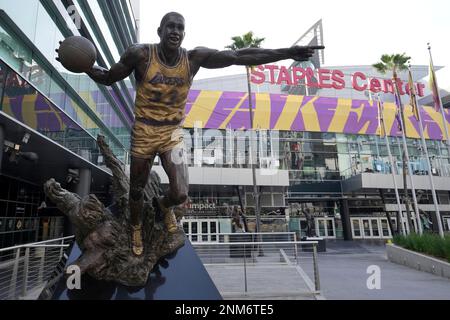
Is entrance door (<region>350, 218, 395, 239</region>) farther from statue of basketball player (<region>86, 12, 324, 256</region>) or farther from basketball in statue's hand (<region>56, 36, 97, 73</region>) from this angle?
basketball in statue's hand (<region>56, 36, 97, 73</region>)

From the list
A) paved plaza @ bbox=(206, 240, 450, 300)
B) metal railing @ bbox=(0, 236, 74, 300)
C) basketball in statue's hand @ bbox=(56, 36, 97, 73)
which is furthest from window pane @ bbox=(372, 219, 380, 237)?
basketball in statue's hand @ bbox=(56, 36, 97, 73)

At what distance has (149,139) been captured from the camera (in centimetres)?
352

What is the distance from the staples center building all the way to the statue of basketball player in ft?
62.9

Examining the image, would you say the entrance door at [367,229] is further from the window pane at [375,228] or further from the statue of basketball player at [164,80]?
the statue of basketball player at [164,80]

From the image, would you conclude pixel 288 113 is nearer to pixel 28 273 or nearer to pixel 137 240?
pixel 28 273

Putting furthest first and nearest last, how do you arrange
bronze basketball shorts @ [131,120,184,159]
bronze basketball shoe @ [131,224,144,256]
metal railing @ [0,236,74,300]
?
metal railing @ [0,236,74,300]
bronze basketball shoe @ [131,224,144,256]
bronze basketball shorts @ [131,120,184,159]

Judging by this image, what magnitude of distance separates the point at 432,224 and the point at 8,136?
33955mm

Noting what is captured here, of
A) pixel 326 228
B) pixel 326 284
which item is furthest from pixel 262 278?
pixel 326 228

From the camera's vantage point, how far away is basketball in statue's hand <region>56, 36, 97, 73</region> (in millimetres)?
3176

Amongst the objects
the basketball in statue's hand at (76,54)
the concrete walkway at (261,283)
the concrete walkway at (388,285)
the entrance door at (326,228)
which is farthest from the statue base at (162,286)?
the entrance door at (326,228)

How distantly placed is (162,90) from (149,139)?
53 centimetres
